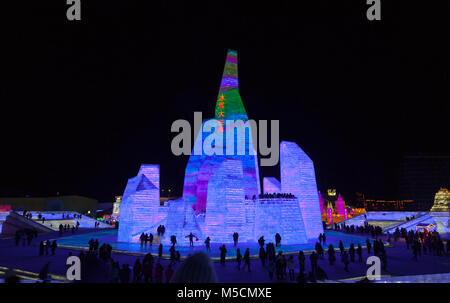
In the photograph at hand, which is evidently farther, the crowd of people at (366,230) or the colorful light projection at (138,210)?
the crowd of people at (366,230)

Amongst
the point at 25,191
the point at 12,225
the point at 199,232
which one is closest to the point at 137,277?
the point at 199,232

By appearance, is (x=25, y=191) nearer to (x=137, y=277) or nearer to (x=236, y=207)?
(x=236, y=207)

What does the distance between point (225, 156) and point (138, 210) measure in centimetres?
1045

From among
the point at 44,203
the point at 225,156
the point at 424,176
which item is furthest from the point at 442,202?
the point at 44,203

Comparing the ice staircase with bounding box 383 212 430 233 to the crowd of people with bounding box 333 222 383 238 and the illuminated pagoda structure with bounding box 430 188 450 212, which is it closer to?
the crowd of people with bounding box 333 222 383 238

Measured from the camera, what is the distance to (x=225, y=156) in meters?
31.5

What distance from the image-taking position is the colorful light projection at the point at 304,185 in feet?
92.0

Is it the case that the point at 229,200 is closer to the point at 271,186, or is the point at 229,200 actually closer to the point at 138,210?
the point at 138,210

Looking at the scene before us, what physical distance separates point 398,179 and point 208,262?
94187 millimetres

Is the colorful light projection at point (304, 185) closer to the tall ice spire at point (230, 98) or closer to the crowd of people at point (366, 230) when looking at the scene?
the crowd of people at point (366, 230)

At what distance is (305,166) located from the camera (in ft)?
93.5

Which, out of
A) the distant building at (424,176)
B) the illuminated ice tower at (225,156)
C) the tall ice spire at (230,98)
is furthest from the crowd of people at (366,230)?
the distant building at (424,176)

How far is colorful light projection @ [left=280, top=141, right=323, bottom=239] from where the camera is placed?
28031 mm

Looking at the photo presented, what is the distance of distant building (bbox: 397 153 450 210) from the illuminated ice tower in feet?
204
